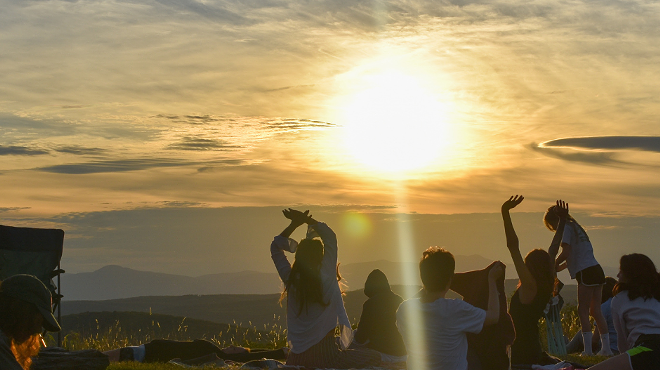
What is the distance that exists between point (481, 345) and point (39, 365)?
4.63 metres

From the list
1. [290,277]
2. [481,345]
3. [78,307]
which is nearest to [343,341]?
[290,277]

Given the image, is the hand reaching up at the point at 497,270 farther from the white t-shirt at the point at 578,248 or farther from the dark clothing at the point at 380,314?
the white t-shirt at the point at 578,248

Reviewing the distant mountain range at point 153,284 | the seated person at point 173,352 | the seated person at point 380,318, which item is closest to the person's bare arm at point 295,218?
the seated person at point 380,318

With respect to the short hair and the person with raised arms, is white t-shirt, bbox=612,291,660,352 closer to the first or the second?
the person with raised arms

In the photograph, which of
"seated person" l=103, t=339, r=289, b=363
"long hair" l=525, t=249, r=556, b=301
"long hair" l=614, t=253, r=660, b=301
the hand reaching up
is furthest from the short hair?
"seated person" l=103, t=339, r=289, b=363

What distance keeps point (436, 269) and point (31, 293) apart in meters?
2.85

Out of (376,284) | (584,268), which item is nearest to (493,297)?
(376,284)

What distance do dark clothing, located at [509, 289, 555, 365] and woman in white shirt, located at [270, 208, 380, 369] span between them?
1.79m

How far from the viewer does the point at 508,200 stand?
589 centimetres

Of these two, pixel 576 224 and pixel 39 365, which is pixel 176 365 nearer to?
pixel 39 365

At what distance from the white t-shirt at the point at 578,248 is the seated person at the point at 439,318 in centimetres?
466

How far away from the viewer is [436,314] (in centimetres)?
510

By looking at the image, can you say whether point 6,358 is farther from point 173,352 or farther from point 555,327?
point 555,327

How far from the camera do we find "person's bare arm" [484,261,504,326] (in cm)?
516
